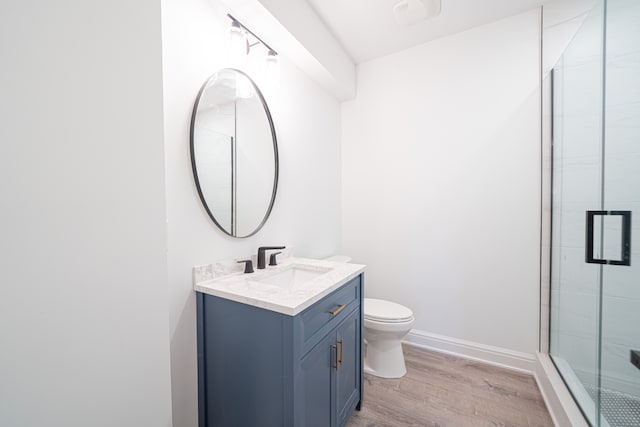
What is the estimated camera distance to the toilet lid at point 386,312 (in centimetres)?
169

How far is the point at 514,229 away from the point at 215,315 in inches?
82.6

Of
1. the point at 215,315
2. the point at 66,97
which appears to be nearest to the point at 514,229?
the point at 215,315

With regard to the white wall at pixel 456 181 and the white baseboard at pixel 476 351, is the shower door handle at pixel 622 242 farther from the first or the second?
the white baseboard at pixel 476 351

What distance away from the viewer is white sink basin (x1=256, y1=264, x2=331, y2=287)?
4.81ft

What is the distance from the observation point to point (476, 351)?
198 centimetres

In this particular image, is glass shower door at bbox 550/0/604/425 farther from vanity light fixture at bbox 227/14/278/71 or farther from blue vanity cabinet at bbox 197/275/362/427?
vanity light fixture at bbox 227/14/278/71

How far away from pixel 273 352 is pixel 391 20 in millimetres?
2276

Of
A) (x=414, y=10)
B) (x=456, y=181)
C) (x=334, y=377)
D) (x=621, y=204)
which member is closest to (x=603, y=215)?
(x=621, y=204)

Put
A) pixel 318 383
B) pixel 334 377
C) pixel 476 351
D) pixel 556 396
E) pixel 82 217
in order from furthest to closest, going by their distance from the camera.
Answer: pixel 476 351, pixel 556 396, pixel 334 377, pixel 318 383, pixel 82 217

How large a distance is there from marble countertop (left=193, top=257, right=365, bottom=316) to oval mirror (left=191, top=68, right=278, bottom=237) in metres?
0.26

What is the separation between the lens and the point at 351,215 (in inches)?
99.5

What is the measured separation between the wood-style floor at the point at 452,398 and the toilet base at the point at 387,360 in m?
0.04

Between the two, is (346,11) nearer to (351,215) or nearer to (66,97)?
(351,215)

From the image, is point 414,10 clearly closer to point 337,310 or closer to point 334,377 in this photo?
point 337,310
